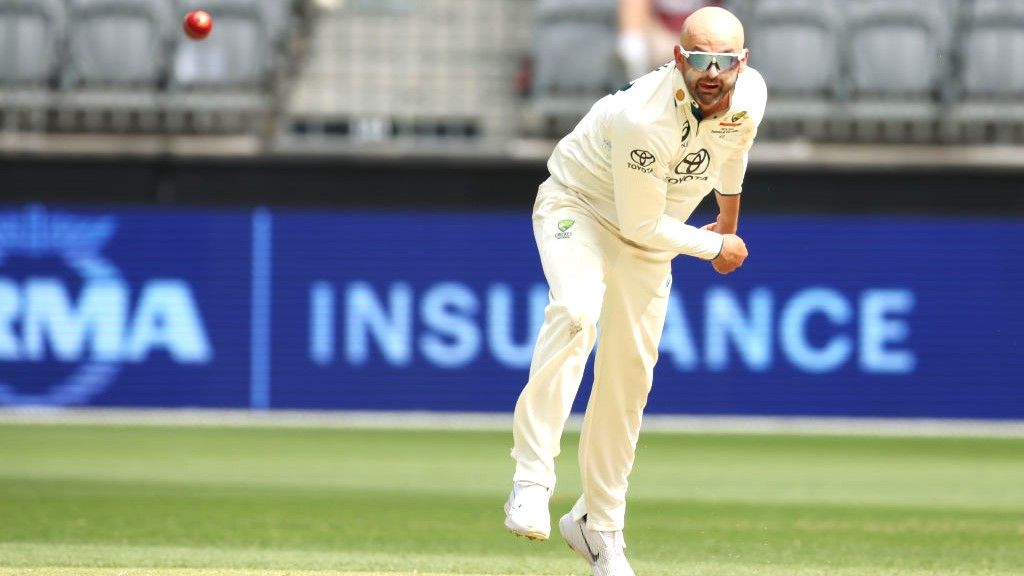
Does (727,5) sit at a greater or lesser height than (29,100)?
greater

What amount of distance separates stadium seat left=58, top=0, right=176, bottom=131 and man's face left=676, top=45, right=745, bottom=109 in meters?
10.0

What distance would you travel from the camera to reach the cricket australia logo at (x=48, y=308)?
45.4 feet

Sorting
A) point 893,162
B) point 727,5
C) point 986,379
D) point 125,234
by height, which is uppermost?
point 727,5

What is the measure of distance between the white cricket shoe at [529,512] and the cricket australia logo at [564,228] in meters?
0.81

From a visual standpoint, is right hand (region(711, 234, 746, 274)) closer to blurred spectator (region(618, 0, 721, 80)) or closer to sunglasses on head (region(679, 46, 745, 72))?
sunglasses on head (region(679, 46, 745, 72))

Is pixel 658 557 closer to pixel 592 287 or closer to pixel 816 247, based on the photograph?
pixel 592 287

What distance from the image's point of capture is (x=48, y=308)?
45.5 feet

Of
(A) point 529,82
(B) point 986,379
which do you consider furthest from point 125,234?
(B) point 986,379

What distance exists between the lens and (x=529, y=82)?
1512 cm

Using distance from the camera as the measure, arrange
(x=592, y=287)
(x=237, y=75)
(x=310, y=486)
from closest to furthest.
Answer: (x=592, y=287)
(x=310, y=486)
(x=237, y=75)

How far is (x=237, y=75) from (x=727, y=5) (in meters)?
4.44

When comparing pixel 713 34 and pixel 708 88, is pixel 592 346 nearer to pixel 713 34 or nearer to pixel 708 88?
pixel 708 88

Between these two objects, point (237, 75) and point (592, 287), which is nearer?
point (592, 287)

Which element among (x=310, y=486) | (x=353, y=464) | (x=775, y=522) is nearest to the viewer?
(x=775, y=522)
